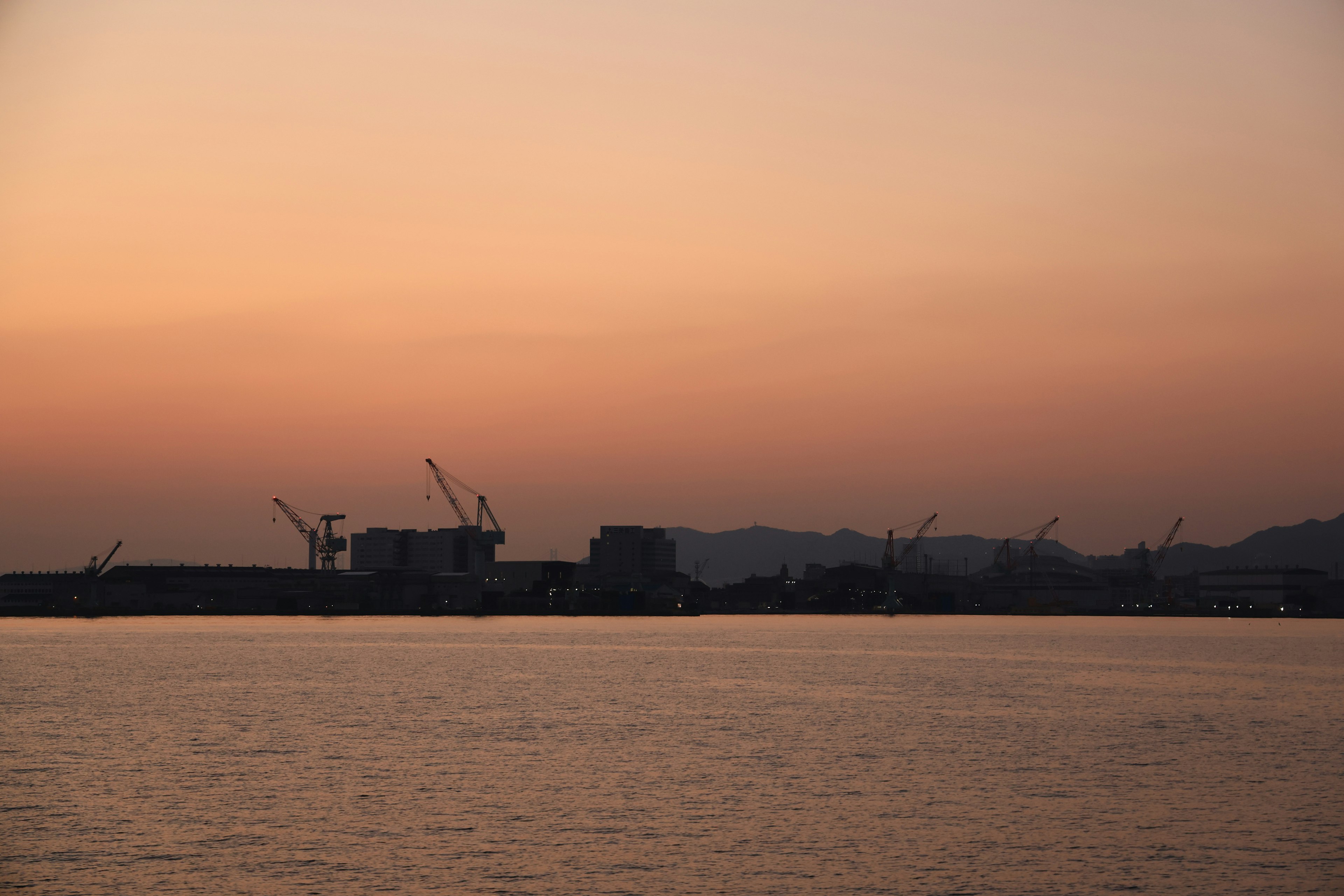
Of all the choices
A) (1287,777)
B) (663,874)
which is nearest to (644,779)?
(663,874)

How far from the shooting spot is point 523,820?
4119 cm

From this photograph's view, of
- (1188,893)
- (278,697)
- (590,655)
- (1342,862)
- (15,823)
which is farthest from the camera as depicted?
(590,655)

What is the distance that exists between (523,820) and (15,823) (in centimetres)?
1748

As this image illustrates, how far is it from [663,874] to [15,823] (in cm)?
2332

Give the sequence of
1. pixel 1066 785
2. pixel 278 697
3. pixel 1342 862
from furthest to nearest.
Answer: pixel 278 697, pixel 1066 785, pixel 1342 862

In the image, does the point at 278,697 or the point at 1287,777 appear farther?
the point at 278,697

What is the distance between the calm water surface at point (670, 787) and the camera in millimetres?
34594

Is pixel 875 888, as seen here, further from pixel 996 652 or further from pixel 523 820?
pixel 996 652

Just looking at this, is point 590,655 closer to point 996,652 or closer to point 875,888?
point 996,652

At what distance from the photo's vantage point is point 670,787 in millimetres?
47562

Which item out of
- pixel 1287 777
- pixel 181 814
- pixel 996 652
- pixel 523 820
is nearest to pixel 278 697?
pixel 181 814

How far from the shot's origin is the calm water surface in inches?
1362

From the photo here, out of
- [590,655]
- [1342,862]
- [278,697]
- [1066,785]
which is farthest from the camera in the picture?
[590,655]

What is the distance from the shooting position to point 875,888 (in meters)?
32.8
